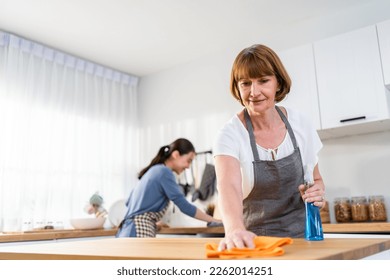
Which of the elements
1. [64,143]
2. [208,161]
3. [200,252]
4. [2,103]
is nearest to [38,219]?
[64,143]

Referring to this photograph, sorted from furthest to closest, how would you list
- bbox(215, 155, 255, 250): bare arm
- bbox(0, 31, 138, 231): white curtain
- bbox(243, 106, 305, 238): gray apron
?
bbox(0, 31, 138, 231): white curtain < bbox(243, 106, 305, 238): gray apron < bbox(215, 155, 255, 250): bare arm

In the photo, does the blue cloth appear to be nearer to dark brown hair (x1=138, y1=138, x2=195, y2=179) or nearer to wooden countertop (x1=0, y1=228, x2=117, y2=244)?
dark brown hair (x1=138, y1=138, x2=195, y2=179)

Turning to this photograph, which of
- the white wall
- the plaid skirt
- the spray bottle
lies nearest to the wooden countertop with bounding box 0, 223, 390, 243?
the plaid skirt

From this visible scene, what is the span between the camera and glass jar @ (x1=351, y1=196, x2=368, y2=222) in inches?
103

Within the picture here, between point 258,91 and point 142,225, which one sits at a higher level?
point 258,91

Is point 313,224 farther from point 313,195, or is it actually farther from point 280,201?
point 280,201

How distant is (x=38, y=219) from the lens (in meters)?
3.13

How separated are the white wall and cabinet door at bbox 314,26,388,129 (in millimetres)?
350

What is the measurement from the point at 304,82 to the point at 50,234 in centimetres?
208

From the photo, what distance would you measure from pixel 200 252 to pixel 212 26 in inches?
101

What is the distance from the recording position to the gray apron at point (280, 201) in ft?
4.55

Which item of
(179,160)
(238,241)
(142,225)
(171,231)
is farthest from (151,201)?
(238,241)

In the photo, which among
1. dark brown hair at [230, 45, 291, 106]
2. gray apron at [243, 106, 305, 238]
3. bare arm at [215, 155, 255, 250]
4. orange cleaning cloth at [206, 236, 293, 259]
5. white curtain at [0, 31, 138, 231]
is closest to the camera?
orange cleaning cloth at [206, 236, 293, 259]

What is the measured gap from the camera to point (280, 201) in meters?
1.40
